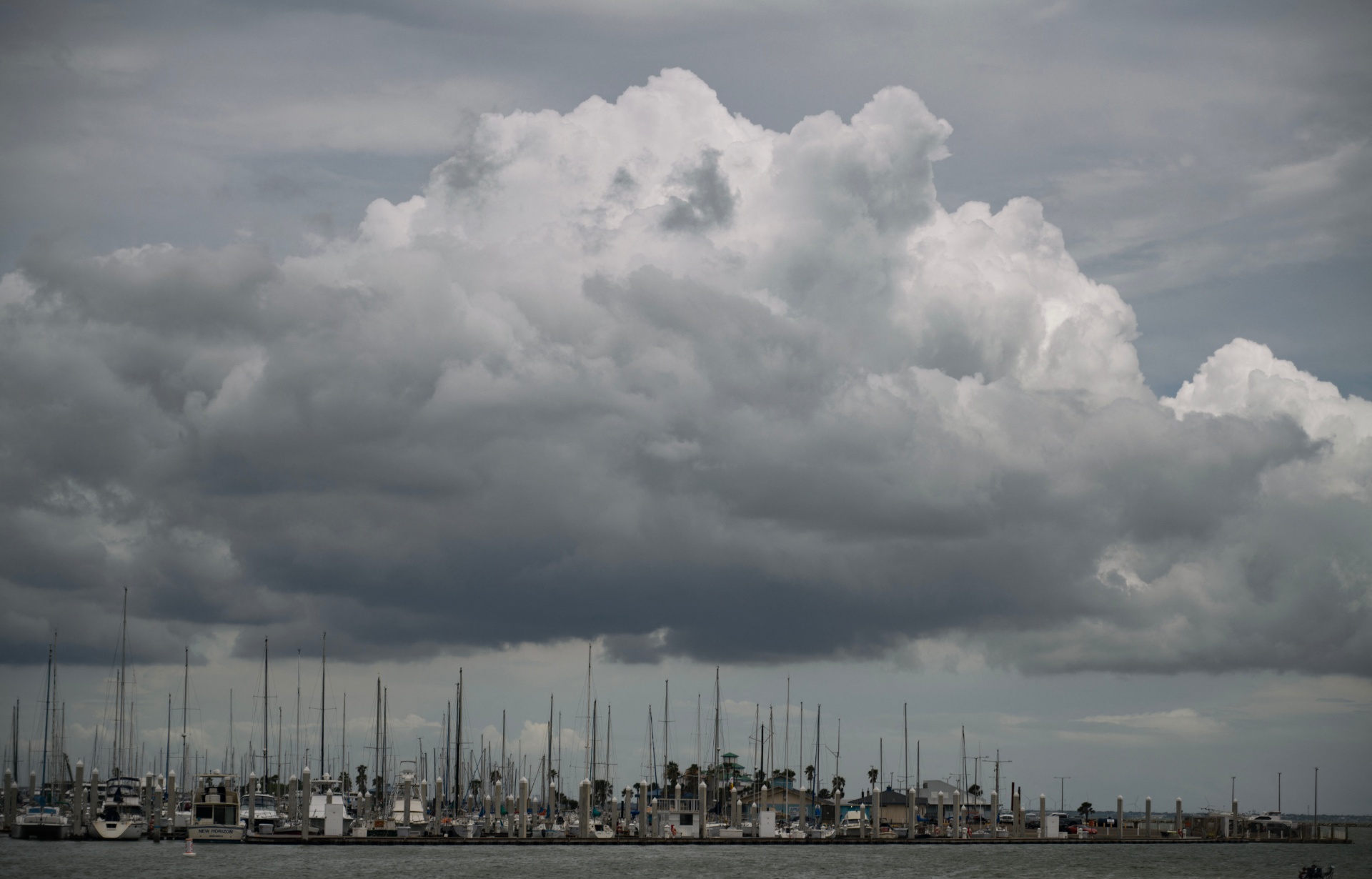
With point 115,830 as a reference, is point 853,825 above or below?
below

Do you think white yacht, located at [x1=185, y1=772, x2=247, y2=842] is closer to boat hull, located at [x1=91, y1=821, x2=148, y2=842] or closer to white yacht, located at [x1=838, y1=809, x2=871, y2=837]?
boat hull, located at [x1=91, y1=821, x2=148, y2=842]

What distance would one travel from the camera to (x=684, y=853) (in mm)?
147000

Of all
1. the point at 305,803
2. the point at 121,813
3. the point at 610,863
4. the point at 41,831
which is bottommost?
the point at 610,863

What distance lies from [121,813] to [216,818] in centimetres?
1137

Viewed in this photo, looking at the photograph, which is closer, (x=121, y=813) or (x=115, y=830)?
(x=115, y=830)

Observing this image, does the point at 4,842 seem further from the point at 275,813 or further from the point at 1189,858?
the point at 1189,858

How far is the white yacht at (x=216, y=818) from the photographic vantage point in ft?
423

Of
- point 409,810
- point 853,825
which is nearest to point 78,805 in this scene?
point 409,810

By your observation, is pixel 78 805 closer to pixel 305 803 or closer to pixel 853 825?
pixel 305 803

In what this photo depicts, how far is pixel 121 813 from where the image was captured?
13412 centimetres

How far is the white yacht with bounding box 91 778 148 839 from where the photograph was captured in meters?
130

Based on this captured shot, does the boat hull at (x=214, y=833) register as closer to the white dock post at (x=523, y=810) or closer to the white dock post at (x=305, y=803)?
the white dock post at (x=305, y=803)

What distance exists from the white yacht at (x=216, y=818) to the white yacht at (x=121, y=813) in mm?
5392

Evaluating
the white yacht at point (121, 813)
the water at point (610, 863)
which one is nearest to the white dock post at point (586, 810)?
the water at point (610, 863)
